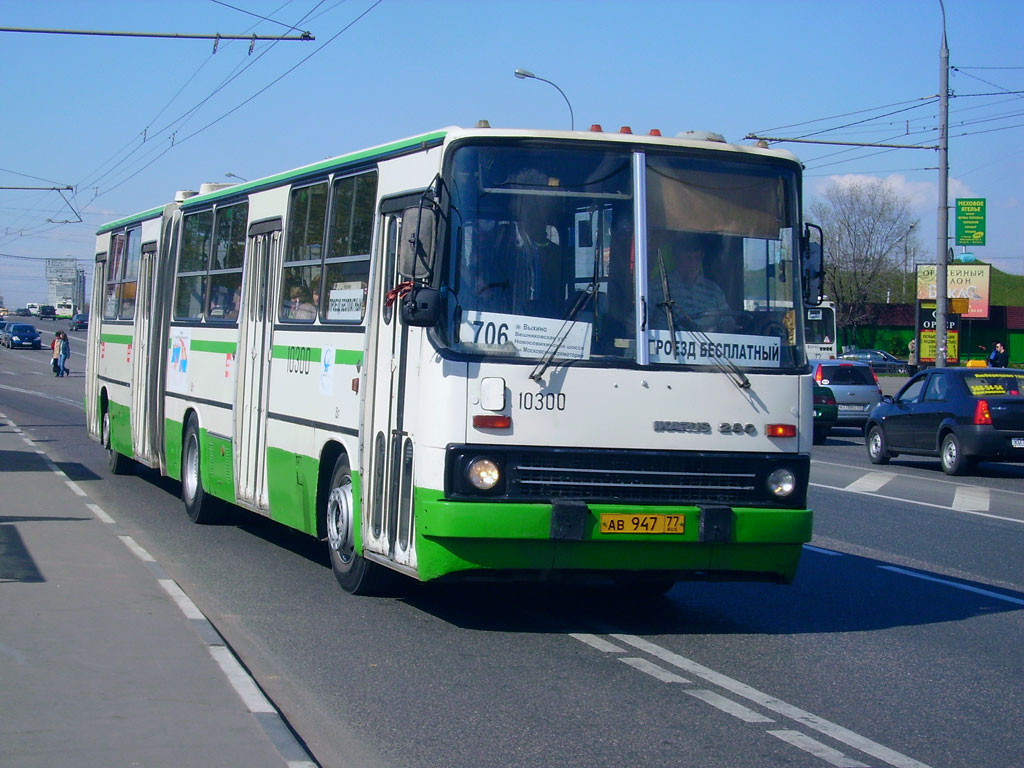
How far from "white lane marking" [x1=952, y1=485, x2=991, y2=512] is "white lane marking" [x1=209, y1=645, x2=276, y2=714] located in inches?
454

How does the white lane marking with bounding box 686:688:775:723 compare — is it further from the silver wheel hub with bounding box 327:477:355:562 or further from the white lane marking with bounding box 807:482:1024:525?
the white lane marking with bounding box 807:482:1024:525

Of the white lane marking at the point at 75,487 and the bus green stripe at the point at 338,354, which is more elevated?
the bus green stripe at the point at 338,354

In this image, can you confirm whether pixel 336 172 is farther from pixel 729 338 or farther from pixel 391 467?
pixel 729 338

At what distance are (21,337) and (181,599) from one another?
263ft

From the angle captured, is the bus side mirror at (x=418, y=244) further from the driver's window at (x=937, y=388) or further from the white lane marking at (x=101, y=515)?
the driver's window at (x=937, y=388)

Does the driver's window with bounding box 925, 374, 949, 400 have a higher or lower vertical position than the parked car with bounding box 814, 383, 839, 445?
higher

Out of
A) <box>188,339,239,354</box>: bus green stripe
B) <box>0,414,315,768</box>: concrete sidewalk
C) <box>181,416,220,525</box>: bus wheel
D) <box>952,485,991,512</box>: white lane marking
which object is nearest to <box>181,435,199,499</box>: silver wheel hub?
<box>181,416,220,525</box>: bus wheel

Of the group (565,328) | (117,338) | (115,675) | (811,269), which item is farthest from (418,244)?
(117,338)

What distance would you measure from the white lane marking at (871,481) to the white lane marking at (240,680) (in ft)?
42.0

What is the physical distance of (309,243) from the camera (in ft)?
34.8

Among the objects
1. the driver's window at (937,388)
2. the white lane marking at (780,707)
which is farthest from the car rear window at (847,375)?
the white lane marking at (780,707)

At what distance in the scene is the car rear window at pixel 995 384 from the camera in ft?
69.8

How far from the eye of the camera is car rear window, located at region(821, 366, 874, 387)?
31.0 metres

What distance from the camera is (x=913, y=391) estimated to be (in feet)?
77.7
